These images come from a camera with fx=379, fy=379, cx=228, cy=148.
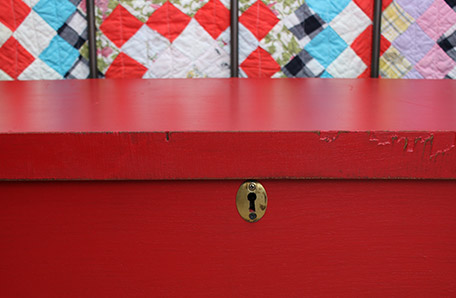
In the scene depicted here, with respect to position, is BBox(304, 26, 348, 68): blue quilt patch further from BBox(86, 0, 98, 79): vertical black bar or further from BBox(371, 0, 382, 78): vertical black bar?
BBox(86, 0, 98, 79): vertical black bar

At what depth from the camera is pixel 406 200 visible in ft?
1.38

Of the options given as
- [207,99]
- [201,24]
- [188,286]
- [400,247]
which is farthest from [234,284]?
[201,24]

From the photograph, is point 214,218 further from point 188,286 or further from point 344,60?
point 344,60

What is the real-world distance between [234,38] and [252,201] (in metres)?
0.72

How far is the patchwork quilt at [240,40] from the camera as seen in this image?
1.06 m

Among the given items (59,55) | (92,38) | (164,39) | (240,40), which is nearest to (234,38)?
(240,40)

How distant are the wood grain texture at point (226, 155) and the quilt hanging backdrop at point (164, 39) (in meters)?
0.72

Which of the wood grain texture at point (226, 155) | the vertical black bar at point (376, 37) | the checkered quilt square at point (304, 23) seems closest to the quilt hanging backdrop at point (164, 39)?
the checkered quilt square at point (304, 23)

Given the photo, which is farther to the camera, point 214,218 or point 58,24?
point 58,24

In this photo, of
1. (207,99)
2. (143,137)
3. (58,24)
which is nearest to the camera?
(143,137)

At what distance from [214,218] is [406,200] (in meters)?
0.21

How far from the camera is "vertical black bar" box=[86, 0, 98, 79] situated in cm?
102

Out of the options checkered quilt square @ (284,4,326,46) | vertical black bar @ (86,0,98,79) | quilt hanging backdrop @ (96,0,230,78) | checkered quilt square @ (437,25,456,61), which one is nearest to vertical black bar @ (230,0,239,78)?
quilt hanging backdrop @ (96,0,230,78)

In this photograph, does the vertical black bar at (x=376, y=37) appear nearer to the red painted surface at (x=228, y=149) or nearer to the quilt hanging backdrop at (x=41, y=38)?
the red painted surface at (x=228, y=149)
